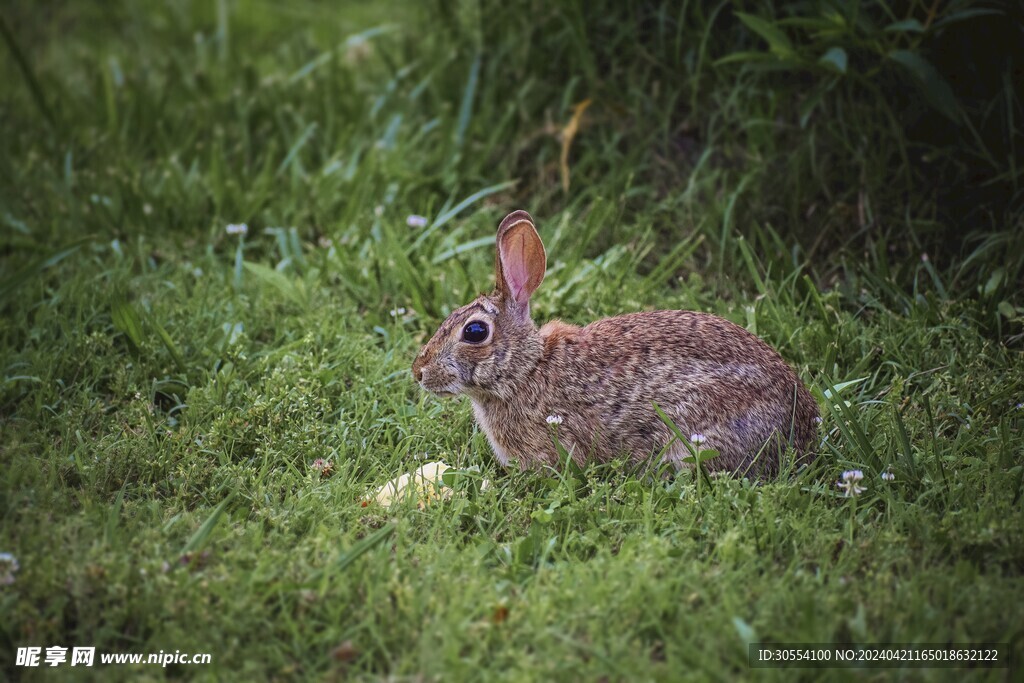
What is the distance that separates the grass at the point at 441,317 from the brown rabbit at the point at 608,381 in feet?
0.53

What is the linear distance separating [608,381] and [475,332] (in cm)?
56

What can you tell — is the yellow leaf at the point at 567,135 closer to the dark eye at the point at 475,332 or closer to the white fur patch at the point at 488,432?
the dark eye at the point at 475,332

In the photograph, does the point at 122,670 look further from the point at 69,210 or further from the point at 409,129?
the point at 409,129

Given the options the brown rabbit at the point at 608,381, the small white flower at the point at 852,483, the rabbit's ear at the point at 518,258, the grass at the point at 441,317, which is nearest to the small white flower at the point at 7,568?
the grass at the point at 441,317

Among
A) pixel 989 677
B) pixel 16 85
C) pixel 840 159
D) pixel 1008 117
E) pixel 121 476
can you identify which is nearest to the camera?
pixel 989 677

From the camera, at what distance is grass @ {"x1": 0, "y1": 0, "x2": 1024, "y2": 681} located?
312 cm

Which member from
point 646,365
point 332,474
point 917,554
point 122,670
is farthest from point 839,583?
point 122,670

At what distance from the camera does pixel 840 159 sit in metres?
5.37

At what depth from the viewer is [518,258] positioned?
418cm

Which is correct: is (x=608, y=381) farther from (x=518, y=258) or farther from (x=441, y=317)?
(x=441, y=317)

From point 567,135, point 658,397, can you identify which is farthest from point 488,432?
point 567,135

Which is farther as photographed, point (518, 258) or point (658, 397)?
point (518, 258)

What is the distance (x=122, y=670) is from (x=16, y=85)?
549 cm

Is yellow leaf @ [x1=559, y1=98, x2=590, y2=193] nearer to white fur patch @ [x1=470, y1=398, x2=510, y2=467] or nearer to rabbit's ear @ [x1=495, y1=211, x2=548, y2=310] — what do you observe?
rabbit's ear @ [x1=495, y1=211, x2=548, y2=310]
